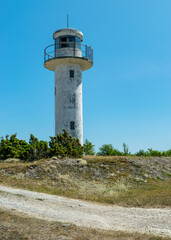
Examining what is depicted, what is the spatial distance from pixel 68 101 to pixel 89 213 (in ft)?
60.8

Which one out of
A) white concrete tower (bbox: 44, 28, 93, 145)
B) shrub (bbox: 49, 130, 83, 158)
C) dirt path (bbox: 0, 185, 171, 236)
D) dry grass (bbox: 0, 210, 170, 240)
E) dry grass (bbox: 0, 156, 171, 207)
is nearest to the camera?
dry grass (bbox: 0, 210, 170, 240)

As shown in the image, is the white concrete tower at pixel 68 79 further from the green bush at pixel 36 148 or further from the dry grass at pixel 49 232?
the dry grass at pixel 49 232

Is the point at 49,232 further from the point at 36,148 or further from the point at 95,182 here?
the point at 36,148

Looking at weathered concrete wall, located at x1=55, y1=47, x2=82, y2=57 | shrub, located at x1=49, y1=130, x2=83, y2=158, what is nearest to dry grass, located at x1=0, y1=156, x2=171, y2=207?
shrub, located at x1=49, y1=130, x2=83, y2=158

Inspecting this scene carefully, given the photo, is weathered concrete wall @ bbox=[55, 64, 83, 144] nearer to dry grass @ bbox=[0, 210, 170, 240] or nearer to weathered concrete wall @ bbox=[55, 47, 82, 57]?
→ weathered concrete wall @ bbox=[55, 47, 82, 57]

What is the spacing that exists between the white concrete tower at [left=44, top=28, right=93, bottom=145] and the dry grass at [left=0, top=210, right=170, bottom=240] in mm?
19524

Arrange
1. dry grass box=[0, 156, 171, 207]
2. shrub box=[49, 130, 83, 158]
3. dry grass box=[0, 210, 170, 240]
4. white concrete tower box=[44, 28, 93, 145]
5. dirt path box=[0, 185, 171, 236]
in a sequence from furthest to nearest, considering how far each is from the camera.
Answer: white concrete tower box=[44, 28, 93, 145] < shrub box=[49, 130, 83, 158] < dry grass box=[0, 156, 171, 207] < dirt path box=[0, 185, 171, 236] < dry grass box=[0, 210, 170, 240]

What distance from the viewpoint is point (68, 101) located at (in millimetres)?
28109

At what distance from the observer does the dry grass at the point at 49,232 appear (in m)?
7.16

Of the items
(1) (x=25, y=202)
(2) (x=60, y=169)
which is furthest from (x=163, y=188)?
(1) (x=25, y=202)

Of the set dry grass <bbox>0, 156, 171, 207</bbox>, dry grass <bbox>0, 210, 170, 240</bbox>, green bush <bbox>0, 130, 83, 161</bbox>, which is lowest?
dry grass <bbox>0, 210, 170, 240</bbox>

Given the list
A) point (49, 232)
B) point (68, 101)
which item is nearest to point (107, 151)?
point (68, 101)

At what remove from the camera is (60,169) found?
18.7 m

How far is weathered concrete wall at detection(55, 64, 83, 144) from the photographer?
1102 inches
